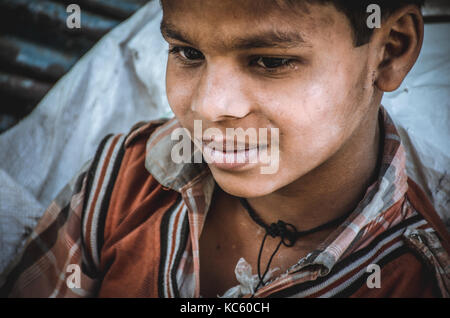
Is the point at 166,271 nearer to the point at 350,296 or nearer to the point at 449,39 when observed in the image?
the point at 350,296

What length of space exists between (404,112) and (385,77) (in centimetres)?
80

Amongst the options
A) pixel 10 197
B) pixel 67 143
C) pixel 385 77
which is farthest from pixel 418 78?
pixel 10 197

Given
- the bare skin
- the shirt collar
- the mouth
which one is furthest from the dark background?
the mouth

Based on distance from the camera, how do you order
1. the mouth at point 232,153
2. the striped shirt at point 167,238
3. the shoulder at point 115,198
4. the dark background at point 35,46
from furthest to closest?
the dark background at point 35,46 → the shoulder at point 115,198 → the striped shirt at point 167,238 → the mouth at point 232,153

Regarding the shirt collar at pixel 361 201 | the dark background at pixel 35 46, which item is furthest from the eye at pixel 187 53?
the dark background at pixel 35 46

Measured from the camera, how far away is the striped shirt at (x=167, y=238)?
111 cm

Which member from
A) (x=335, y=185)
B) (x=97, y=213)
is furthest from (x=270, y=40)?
(x=97, y=213)

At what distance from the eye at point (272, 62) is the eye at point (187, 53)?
0.18 meters

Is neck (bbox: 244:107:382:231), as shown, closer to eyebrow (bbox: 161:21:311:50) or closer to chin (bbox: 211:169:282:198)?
chin (bbox: 211:169:282:198)

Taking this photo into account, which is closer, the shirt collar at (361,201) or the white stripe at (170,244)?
the shirt collar at (361,201)

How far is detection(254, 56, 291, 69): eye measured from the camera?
94 centimetres

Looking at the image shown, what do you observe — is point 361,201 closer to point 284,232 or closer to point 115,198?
point 284,232

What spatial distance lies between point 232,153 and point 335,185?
336 mm

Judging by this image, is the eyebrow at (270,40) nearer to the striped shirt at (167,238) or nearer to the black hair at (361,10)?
the black hair at (361,10)
